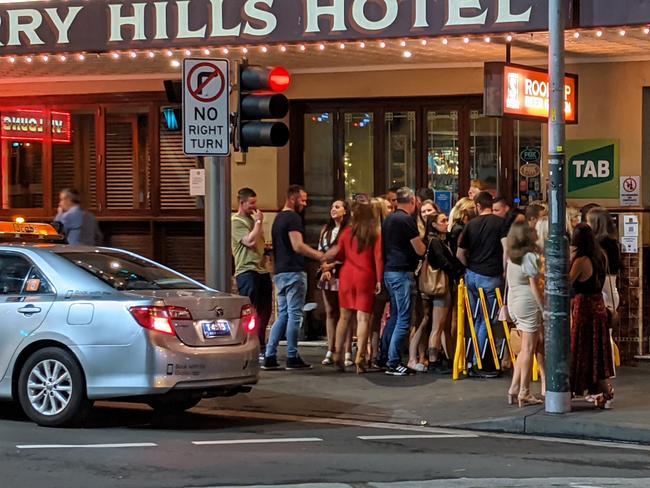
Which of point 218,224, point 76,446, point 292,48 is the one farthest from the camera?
point 292,48

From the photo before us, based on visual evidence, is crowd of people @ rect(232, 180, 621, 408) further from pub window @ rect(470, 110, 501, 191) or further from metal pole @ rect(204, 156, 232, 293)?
metal pole @ rect(204, 156, 232, 293)

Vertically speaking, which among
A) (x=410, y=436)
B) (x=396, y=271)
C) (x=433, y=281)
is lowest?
(x=410, y=436)

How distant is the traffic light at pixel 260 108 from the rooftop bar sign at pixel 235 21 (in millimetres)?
1890

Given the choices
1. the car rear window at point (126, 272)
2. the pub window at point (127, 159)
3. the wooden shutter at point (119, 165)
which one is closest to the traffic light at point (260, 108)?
the car rear window at point (126, 272)

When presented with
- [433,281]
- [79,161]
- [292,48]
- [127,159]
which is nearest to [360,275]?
[433,281]

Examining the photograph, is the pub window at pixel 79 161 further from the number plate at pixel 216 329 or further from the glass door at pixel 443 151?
the number plate at pixel 216 329

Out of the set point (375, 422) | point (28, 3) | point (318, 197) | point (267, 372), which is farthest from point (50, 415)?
point (318, 197)

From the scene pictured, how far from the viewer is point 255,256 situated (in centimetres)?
1406

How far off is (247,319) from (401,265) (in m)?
2.95

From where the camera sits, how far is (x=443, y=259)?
42.9ft

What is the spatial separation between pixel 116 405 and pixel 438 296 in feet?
12.6

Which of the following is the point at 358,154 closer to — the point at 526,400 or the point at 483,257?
the point at 483,257

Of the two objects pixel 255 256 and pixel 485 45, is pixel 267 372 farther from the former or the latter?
pixel 485 45

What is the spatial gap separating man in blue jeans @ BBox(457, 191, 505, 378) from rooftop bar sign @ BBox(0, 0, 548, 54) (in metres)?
1.96
